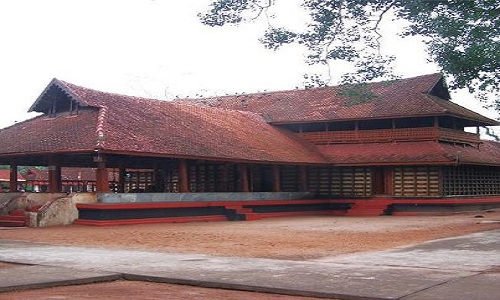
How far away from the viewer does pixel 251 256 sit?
11188 millimetres

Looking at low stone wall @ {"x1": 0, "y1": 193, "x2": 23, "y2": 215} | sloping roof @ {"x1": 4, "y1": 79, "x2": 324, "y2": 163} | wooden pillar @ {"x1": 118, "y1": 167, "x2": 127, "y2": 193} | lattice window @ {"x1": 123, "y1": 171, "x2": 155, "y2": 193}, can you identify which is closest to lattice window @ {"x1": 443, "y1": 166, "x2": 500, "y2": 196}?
sloping roof @ {"x1": 4, "y1": 79, "x2": 324, "y2": 163}

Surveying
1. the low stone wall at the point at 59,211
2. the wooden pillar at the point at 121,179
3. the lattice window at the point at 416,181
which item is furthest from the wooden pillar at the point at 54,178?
the lattice window at the point at 416,181

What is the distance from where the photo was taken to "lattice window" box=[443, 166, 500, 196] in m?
28.7

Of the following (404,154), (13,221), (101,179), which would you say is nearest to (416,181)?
(404,154)

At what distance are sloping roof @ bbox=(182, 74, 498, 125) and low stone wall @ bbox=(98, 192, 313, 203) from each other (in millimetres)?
4714

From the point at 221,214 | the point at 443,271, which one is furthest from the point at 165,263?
the point at 221,214

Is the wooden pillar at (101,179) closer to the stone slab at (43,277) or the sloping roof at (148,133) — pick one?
the sloping roof at (148,133)

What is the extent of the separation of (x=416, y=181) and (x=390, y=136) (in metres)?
2.66

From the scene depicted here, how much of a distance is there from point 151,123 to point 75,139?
387 centimetres

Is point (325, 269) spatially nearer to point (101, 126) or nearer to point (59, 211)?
point (59, 211)

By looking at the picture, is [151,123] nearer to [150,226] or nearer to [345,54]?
[150,226]

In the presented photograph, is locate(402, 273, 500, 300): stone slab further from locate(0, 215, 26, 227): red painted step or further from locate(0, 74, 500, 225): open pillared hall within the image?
locate(0, 215, 26, 227): red painted step

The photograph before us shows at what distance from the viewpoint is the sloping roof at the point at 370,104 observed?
2944 cm

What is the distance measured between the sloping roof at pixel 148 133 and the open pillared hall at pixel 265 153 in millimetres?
76
